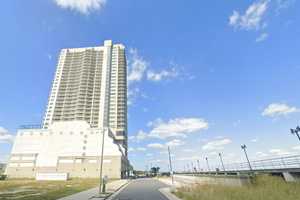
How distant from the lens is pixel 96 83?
128 meters

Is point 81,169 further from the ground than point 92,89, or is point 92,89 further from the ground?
point 92,89

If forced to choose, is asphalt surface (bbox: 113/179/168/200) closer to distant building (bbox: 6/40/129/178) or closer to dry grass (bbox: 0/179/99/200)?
dry grass (bbox: 0/179/99/200)

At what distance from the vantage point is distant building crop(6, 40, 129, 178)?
277ft

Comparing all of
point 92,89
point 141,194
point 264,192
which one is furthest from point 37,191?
point 92,89

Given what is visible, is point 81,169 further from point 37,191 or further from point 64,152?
point 37,191

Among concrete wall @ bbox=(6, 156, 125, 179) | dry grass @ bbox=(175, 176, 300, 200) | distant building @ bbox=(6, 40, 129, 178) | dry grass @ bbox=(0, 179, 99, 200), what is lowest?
dry grass @ bbox=(175, 176, 300, 200)

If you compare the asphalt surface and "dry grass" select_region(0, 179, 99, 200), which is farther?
"dry grass" select_region(0, 179, 99, 200)

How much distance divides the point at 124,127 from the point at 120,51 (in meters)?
Result: 52.7

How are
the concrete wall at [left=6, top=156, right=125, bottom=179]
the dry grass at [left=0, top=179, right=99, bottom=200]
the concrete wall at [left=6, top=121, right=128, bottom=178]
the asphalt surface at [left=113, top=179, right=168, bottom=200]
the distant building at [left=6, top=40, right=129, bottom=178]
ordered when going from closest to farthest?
1. the asphalt surface at [left=113, top=179, right=168, bottom=200]
2. the dry grass at [left=0, top=179, right=99, bottom=200]
3. the concrete wall at [left=6, top=156, right=125, bottom=179]
4. the concrete wall at [left=6, top=121, right=128, bottom=178]
5. the distant building at [left=6, top=40, right=129, bottom=178]

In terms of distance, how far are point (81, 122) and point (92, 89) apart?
37080 mm

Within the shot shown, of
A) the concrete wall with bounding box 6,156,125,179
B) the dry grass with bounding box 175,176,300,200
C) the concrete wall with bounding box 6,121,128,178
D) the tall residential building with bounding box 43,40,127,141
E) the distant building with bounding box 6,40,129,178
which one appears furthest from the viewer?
the tall residential building with bounding box 43,40,127,141

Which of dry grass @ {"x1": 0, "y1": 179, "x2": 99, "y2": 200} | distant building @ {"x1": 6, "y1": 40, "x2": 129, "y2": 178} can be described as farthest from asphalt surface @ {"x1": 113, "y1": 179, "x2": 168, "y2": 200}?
distant building @ {"x1": 6, "y1": 40, "x2": 129, "y2": 178}

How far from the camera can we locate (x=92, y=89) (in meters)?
126

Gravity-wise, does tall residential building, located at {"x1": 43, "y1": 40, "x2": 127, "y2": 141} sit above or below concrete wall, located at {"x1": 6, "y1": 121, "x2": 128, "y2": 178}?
above
